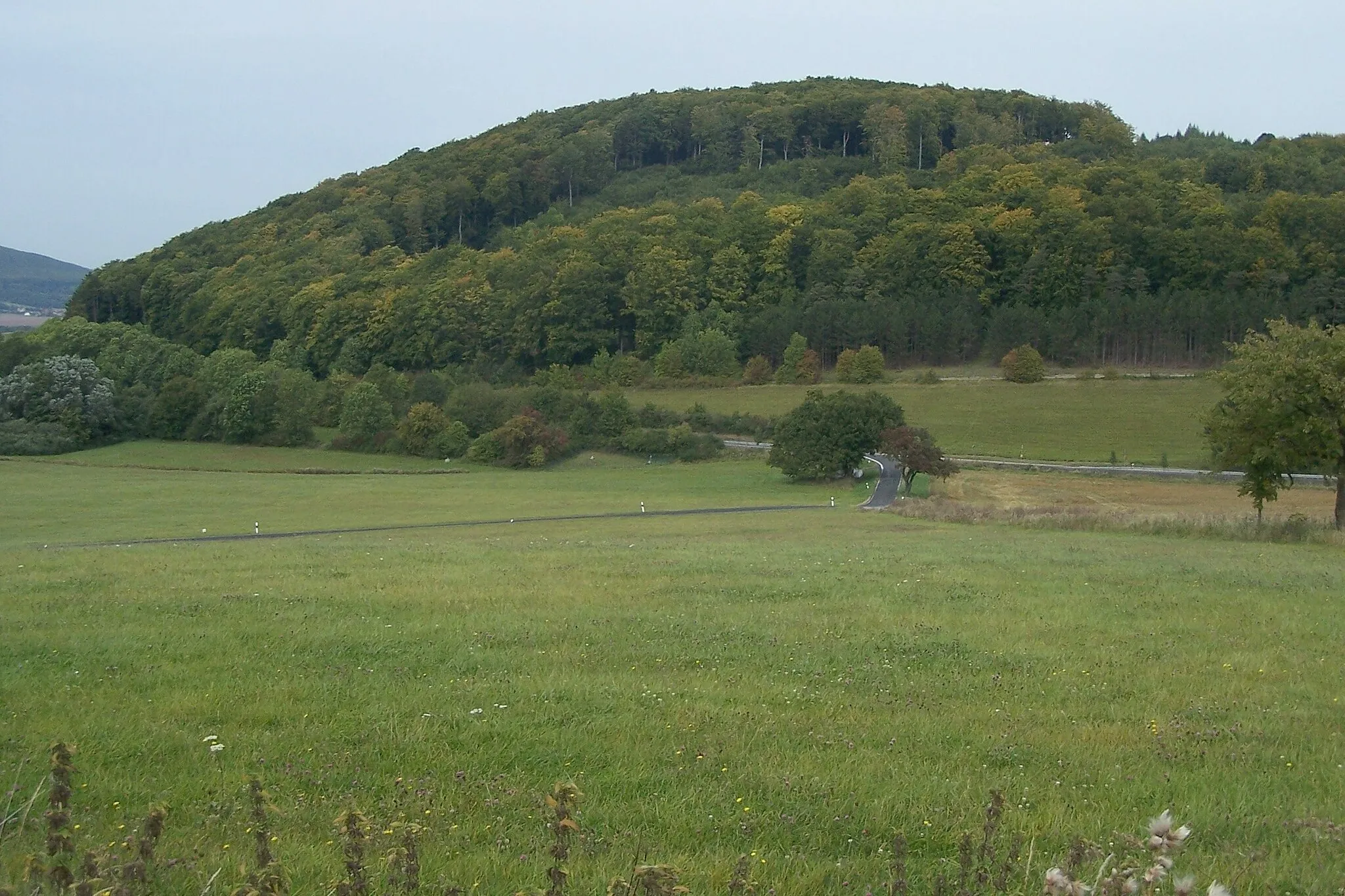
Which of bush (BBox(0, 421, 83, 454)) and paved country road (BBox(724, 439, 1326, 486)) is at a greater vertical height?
paved country road (BBox(724, 439, 1326, 486))

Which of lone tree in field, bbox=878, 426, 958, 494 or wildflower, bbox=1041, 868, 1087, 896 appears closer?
wildflower, bbox=1041, 868, 1087, 896

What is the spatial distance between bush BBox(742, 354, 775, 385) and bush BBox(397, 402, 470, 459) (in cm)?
3452

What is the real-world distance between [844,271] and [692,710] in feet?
404

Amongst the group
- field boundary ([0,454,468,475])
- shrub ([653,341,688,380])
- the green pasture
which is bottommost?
field boundary ([0,454,468,475])

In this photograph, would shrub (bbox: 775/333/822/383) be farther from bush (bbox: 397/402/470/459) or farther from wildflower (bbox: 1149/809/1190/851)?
wildflower (bbox: 1149/809/1190/851)

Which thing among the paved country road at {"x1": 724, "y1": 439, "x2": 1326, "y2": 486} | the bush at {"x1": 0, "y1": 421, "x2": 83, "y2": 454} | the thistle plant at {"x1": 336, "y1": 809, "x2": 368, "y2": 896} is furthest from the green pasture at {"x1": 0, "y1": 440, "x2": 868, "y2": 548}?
the thistle plant at {"x1": 336, "y1": 809, "x2": 368, "y2": 896}

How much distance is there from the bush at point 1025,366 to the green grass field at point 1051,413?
131 cm

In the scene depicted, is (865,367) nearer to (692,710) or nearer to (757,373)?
(757,373)

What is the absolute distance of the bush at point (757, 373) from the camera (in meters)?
114

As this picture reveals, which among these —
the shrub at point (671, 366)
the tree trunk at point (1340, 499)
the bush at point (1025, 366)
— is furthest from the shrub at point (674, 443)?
the tree trunk at point (1340, 499)

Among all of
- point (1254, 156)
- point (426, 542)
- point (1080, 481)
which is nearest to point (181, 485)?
point (426, 542)

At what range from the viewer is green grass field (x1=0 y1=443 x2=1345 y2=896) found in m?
5.80

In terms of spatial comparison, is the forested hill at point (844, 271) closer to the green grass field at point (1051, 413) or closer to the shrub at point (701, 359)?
the shrub at point (701, 359)

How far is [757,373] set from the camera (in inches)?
4486
